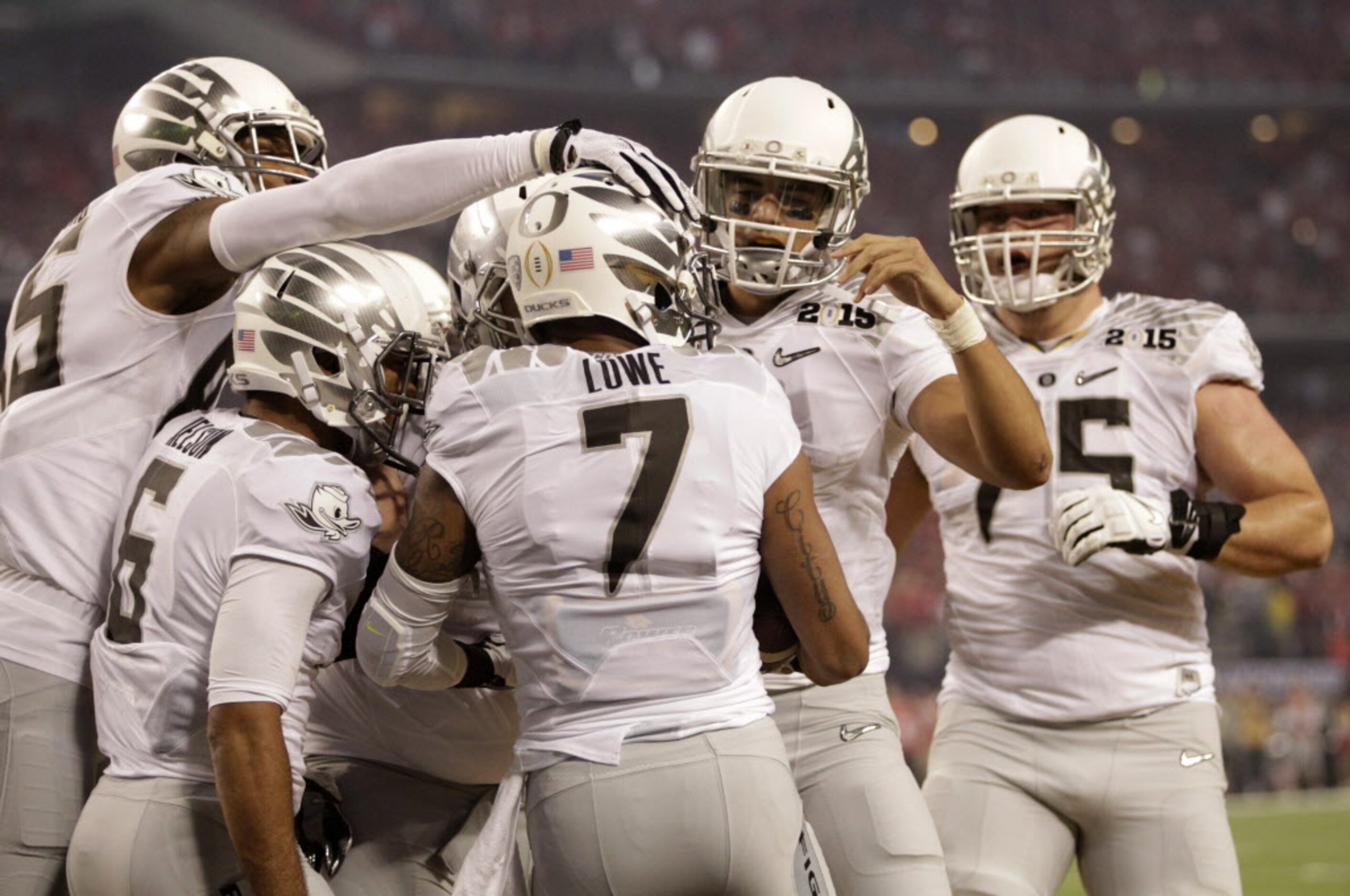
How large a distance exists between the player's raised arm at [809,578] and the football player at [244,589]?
77 centimetres

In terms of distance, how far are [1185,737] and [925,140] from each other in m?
25.0

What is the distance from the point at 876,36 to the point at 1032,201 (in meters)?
25.0

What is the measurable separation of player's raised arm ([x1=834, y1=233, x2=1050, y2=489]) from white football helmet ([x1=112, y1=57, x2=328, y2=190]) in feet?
4.93

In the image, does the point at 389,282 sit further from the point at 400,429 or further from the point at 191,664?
the point at 191,664

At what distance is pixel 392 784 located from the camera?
329 centimetres

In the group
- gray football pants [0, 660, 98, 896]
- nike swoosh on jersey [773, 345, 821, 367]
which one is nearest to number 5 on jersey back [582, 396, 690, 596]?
nike swoosh on jersey [773, 345, 821, 367]

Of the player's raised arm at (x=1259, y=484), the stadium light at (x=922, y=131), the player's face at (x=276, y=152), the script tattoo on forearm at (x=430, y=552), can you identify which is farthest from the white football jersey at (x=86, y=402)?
the stadium light at (x=922, y=131)

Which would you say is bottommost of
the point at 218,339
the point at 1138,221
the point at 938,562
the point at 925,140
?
the point at 938,562

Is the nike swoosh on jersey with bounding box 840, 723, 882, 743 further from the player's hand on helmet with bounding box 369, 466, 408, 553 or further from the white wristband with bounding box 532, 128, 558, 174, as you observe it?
the white wristband with bounding box 532, 128, 558, 174

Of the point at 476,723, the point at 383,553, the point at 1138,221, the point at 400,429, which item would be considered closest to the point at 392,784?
the point at 476,723

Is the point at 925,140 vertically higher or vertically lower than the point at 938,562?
higher

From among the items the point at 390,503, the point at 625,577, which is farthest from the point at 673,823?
the point at 390,503

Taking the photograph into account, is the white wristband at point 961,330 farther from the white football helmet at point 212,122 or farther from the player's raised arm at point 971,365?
the white football helmet at point 212,122

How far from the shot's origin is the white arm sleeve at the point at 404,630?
2.64 meters
